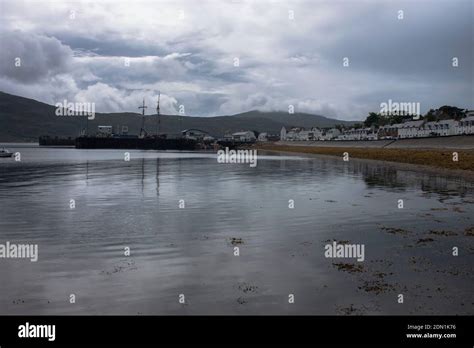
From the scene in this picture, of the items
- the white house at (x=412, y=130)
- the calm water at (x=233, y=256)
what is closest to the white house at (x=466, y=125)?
the white house at (x=412, y=130)

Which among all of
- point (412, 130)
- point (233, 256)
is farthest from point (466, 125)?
point (233, 256)

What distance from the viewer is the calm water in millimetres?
10375

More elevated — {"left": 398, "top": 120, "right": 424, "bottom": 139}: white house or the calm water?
{"left": 398, "top": 120, "right": 424, "bottom": 139}: white house

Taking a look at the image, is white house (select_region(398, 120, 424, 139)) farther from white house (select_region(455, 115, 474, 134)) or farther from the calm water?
the calm water

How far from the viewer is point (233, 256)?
14773 mm

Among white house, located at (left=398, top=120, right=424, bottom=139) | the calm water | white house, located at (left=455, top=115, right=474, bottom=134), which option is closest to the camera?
the calm water

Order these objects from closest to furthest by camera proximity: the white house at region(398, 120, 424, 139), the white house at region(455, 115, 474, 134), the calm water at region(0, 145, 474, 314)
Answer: the calm water at region(0, 145, 474, 314), the white house at region(455, 115, 474, 134), the white house at region(398, 120, 424, 139)

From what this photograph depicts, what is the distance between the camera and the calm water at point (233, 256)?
408 inches

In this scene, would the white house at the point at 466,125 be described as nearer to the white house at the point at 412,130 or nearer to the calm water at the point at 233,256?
the white house at the point at 412,130

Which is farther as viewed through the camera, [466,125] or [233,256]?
[466,125]

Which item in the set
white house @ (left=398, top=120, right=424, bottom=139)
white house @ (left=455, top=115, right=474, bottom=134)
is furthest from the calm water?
white house @ (left=398, top=120, right=424, bottom=139)

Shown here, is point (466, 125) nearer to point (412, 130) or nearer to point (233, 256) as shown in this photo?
point (412, 130)

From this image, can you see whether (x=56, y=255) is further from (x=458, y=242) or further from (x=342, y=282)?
(x=458, y=242)

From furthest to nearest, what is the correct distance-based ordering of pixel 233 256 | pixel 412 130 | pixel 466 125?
pixel 412 130, pixel 466 125, pixel 233 256
